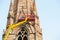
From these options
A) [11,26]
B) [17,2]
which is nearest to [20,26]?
[11,26]

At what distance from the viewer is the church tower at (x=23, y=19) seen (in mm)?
61406

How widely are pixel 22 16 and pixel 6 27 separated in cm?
403

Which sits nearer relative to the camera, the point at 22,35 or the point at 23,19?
the point at 22,35

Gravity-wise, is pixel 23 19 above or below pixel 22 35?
above

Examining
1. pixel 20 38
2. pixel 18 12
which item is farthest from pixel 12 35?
pixel 18 12

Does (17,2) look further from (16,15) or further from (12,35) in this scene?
(12,35)

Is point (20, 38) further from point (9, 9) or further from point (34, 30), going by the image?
point (9, 9)

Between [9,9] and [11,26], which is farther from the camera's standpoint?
[9,9]

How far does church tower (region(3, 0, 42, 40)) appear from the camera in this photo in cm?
6141

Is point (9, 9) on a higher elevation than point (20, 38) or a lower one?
higher

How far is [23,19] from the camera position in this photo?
63812 mm

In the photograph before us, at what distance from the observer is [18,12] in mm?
65500

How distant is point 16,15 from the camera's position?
65062mm

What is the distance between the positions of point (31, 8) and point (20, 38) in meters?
7.26
